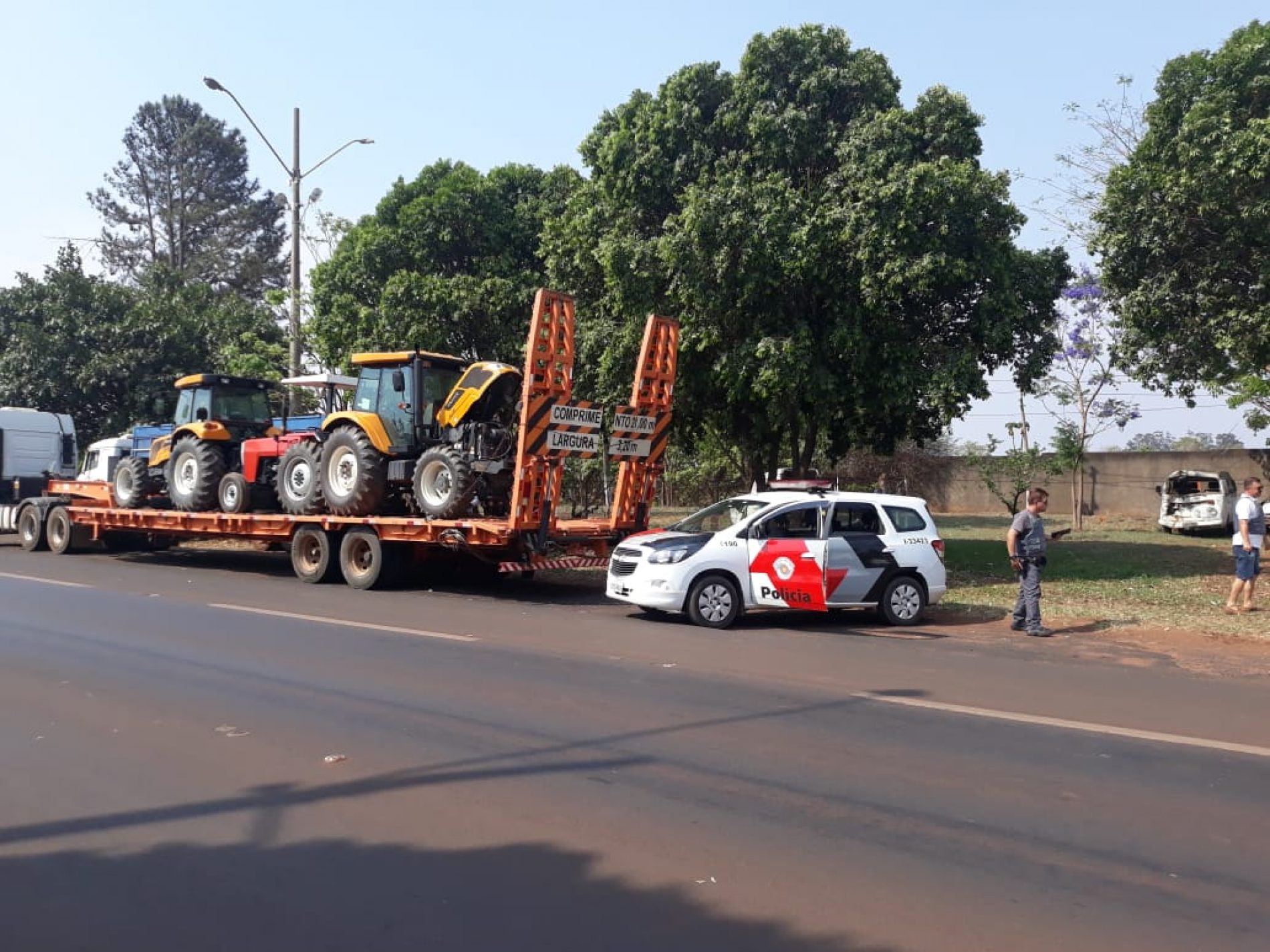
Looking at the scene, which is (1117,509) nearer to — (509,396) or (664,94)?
(664,94)

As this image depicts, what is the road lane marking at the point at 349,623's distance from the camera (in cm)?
1155

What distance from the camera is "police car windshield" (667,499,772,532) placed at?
13891 mm

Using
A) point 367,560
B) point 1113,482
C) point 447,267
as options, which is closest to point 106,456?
point 447,267

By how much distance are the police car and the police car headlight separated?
0.01 meters

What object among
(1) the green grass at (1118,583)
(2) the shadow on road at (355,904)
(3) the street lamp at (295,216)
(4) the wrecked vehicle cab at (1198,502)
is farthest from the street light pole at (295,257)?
(4) the wrecked vehicle cab at (1198,502)

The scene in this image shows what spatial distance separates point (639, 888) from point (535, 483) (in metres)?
10.3

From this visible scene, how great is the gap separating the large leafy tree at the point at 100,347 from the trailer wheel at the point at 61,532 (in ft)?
34.6

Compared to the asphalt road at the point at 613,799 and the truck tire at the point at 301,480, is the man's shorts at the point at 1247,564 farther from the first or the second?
the truck tire at the point at 301,480

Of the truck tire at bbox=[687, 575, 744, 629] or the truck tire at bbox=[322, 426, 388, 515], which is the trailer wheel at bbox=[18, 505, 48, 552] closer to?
the truck tire at bbox=[322, 426, 388, 515]

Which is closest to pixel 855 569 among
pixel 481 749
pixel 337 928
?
pixel 481 749

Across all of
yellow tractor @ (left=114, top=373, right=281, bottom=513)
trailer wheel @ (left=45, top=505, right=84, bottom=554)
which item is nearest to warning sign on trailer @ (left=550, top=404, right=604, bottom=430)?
yellow tractor @ (left=114, top=373, right=281, bottom=513)

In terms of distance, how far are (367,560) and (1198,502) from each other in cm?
2270

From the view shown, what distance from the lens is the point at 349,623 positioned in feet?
40.7

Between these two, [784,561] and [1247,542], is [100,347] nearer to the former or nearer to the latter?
[784,561]
